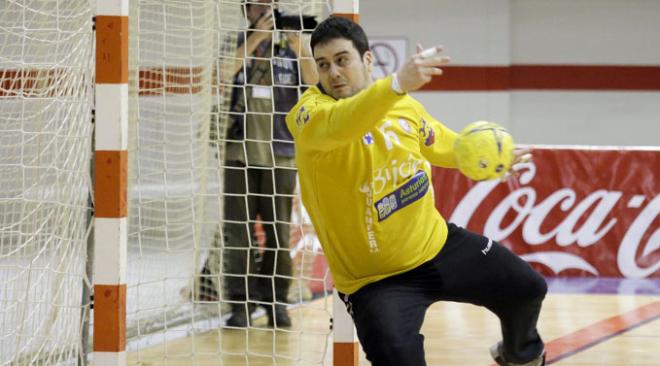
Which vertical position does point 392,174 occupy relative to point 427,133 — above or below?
below

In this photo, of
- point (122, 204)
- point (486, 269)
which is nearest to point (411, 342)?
point (486, 269)

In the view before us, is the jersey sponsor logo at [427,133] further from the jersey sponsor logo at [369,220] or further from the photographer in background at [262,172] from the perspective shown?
the photographer in background at [262,172]

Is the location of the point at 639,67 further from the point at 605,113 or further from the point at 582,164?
the point at 582,164

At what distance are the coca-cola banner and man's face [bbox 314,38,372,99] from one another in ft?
16.9

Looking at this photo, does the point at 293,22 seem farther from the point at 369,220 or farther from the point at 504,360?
the point at 504,360

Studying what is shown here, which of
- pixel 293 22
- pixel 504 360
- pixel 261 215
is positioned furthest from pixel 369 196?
pixel 261 215

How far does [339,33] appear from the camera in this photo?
381 centimetres


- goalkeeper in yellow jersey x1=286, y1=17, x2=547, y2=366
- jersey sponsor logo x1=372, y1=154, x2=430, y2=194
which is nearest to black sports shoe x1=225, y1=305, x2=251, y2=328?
goalkeeper in yellow jersey x1=286, y1=17, x2=547, y2=366

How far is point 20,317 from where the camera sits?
16.4 feet

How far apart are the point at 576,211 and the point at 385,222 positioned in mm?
5232

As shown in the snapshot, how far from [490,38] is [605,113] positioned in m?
2.19

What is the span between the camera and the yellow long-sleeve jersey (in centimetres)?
391

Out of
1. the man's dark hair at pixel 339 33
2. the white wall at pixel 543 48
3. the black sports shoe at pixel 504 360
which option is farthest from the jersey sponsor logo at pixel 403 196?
the white wall at pixel 543 48

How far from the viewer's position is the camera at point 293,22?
16.9ft
